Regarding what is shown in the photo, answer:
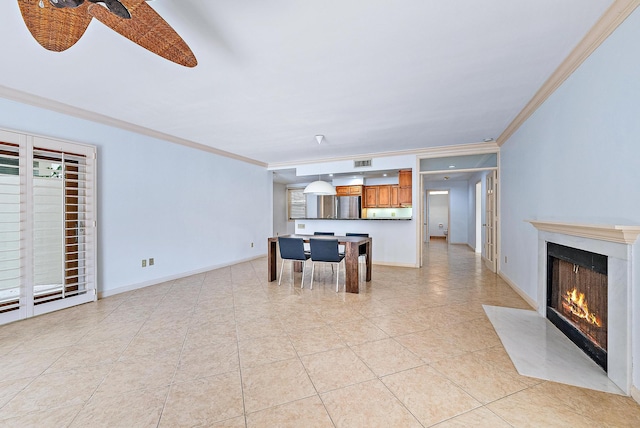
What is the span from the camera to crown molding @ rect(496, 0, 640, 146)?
5.62 feet

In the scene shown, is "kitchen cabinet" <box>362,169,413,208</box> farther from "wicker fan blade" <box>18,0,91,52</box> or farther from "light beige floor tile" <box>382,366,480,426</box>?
Answer: "wicker fan blade" <box>18,0,91,52</box>

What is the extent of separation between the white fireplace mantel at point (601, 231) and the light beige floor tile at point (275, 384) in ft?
7.22

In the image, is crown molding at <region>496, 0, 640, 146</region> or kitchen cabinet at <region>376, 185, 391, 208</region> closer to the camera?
crown molding at <region>496, 0, 640, 146</region>

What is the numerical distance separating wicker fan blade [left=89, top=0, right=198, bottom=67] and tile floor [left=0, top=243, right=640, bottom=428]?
2.15 m

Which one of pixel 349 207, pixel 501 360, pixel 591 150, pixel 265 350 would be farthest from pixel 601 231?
pixel 349 207

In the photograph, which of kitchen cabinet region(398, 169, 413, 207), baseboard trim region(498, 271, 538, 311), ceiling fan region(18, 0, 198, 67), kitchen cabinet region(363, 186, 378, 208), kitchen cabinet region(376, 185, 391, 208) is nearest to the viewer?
ceiling fan region(18, 0, 198, 67)

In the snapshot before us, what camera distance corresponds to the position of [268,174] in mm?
7293

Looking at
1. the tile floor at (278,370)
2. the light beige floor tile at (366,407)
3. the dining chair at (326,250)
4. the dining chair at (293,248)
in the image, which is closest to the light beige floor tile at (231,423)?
the tile floor at (278,370)

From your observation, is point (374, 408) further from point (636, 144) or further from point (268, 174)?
point (268, 174)

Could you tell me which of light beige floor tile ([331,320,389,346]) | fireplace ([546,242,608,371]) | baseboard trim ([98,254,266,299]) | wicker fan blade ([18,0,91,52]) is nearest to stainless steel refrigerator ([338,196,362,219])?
baseboard trim ([98,254,266,299])

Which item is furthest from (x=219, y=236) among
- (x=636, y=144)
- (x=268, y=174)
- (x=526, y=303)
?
(x=636, y=144)

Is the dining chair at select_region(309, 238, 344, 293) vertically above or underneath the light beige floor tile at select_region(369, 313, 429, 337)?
above

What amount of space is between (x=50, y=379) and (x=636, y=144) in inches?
165

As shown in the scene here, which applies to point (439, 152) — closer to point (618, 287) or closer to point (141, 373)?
point (618, 287)
